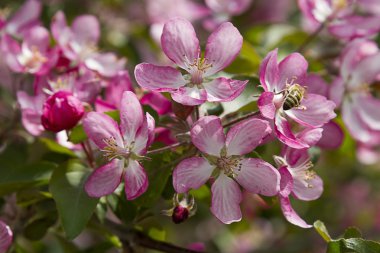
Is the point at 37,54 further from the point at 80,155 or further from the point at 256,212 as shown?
the point at 256,212

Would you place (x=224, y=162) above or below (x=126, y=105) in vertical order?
below

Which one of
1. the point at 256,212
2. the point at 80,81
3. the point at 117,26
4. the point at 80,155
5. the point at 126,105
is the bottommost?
the point at 256,212

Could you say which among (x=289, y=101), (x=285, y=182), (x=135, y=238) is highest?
(x=289, y=101)

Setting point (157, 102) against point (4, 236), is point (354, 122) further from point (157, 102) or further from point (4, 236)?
point (4, 236)

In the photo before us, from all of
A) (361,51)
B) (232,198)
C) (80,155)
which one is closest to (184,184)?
(232,198)

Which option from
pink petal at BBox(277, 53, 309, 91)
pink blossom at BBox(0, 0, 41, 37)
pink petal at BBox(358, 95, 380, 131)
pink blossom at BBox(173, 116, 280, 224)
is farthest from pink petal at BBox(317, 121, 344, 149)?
pink blossom at BBox(0, 0, 41, 37)

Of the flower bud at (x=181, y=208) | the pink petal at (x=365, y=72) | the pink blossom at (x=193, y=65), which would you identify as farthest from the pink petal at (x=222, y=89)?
the pink petal at (x=365, y=72)

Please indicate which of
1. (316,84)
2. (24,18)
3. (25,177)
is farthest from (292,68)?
(24,18)
